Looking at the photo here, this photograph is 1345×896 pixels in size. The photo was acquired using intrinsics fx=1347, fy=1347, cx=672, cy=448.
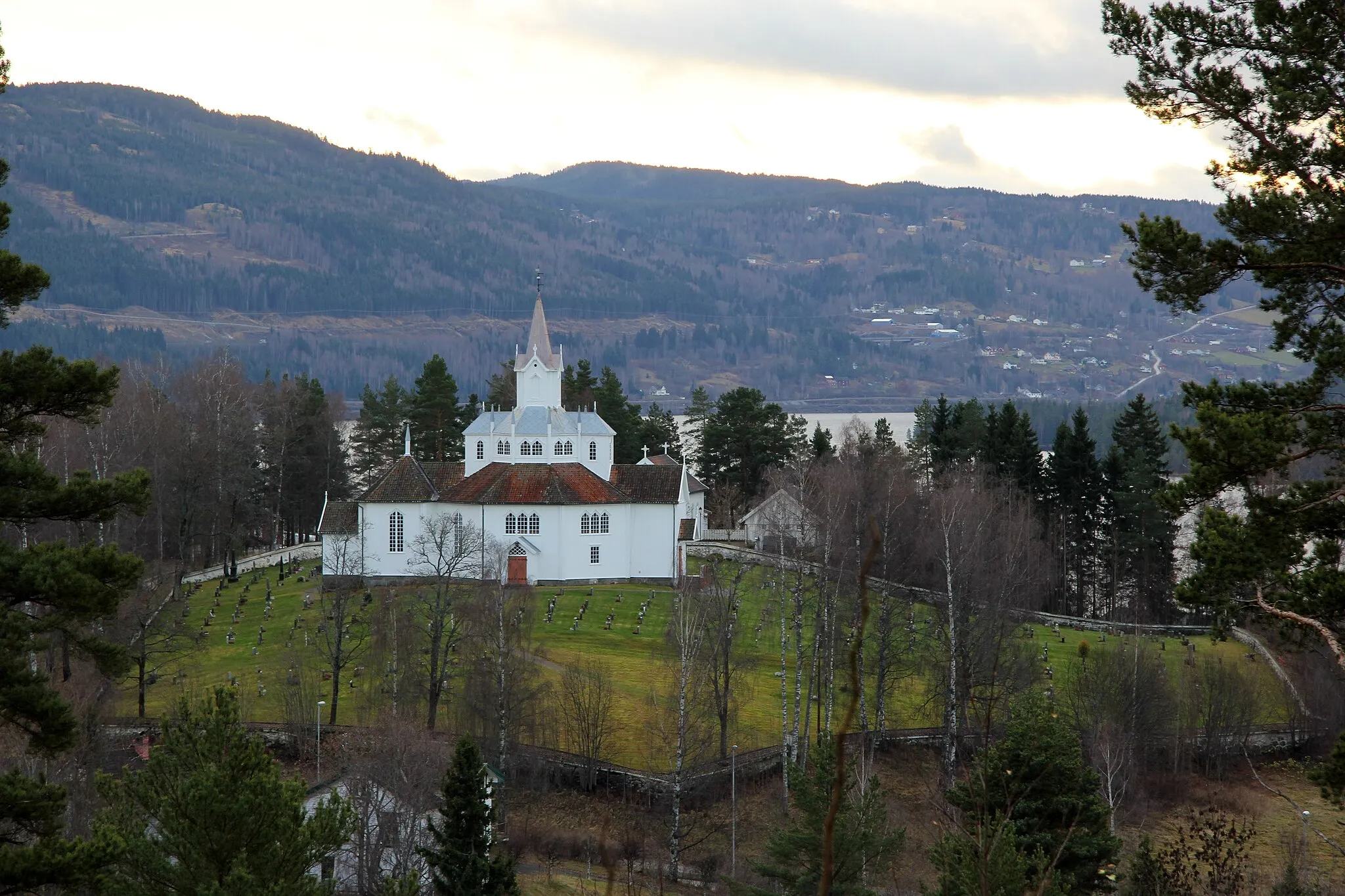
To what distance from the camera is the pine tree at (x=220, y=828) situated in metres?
14.3

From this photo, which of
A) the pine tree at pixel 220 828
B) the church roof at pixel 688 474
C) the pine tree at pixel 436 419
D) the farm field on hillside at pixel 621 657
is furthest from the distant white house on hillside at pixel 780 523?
the pine tree at pixel 220 828

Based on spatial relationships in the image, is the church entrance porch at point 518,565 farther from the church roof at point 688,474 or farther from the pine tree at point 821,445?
the pine tree at point 821,445

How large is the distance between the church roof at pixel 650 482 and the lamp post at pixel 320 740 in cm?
2314

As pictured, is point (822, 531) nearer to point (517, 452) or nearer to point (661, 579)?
point (661, 579)

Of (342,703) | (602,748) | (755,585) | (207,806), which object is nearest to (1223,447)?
(207,806)

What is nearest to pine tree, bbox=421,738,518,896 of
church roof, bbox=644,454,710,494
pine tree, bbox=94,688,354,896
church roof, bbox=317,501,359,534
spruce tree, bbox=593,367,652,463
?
pine tree, bbox=94,688,354,896

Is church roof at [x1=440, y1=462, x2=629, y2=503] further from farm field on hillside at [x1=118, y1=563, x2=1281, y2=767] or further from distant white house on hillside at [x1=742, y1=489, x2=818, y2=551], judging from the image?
distant white house on hillside at [x1=742, y1=489, x2=818, y2=551]

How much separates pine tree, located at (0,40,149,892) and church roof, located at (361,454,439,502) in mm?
45369

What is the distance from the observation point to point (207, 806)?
1439 cm

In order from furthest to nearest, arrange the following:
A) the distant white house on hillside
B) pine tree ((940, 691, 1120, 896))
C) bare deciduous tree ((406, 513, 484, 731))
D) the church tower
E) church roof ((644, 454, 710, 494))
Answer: church roof ((644, 454, 710, 494)) < the church tower < the distant white house on hillside < bare deciduous tree ((406, 513, 484, 731)) < pine tree ((940, 691, 1120, 896))

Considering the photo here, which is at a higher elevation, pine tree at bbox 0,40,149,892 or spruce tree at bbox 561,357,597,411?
spruce tree at bbox 561,357,597,411

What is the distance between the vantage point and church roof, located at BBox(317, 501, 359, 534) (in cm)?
5931

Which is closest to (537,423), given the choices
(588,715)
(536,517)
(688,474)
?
(536,517)

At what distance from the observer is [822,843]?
2253 centimetres
